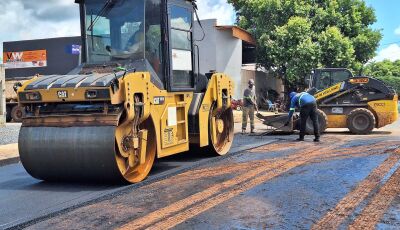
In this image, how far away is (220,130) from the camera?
33.1ft

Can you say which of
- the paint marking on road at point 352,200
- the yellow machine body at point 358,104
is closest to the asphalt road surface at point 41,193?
the paint marking on road at point 352,200

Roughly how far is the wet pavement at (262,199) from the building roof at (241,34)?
664 inches

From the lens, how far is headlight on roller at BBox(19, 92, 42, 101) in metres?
6.71

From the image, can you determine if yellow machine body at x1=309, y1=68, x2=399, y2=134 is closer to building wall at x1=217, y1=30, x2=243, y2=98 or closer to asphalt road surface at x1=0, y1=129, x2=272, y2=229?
asphalt road surface at x1=0, y1=129, x2=272, y2=229

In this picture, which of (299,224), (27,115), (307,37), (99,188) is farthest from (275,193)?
(307,37)

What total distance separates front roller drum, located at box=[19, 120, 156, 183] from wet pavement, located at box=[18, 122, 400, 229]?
1.47 ft

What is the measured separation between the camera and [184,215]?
5172 mm

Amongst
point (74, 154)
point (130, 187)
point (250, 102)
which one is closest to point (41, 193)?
point (74, 154)

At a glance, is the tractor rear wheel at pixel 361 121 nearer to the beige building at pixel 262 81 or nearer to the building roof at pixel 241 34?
the building roof at pixel 241 34

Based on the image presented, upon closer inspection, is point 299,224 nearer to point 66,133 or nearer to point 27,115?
point 66,133

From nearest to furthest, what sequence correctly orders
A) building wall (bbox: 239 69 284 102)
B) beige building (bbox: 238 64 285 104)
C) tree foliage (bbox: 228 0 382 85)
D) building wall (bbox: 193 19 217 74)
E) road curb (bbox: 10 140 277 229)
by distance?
road curb (bbox: 10 140 277 229) → building wall (bbox: 193 19 217 74) → tree foliage (bbox: 228 0 382 85) → building wall (bbox: 239 69 284 102) → beige building (bbox: 238 64 285 104)

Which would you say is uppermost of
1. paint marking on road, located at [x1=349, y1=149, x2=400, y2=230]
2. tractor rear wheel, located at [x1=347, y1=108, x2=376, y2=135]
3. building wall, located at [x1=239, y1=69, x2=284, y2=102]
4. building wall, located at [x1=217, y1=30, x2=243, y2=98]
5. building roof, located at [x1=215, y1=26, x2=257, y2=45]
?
building roof, located at [x1=215, y1=26, x2=257, y2=45]

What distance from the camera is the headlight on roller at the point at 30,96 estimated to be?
6707mm

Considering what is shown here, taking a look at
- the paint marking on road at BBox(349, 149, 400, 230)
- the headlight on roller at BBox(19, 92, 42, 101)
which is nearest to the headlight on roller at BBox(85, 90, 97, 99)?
the headlight on roller at BBox(19, 92, 42, 101)
